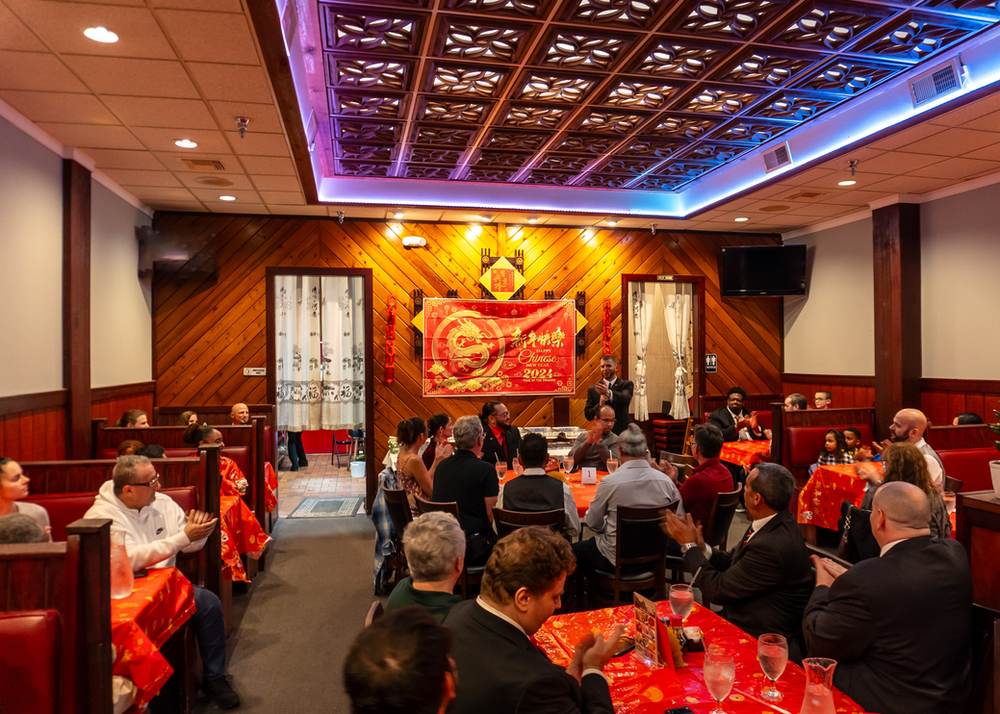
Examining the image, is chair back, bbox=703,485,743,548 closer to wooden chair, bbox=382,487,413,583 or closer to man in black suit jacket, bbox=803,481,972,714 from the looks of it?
man in black suit jacket, bbox=803,481,972,714

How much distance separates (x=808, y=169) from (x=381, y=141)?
4.07 m

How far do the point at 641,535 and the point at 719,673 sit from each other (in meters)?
2.14

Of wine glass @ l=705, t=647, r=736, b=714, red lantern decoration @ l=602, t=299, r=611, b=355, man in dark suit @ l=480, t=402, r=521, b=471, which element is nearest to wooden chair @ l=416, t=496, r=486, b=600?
man in dark suit @ l=480, t=402, r=521, b=471

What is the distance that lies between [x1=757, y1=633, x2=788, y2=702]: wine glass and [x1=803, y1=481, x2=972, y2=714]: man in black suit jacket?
419 millimetres

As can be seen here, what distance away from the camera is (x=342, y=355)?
26.0 ft

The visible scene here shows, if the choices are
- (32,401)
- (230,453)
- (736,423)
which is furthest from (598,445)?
(32,401)

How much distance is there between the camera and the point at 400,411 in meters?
7.91

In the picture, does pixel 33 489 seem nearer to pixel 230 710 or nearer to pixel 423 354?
pixel 230 710

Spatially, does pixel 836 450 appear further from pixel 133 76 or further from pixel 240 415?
pixel 133 76

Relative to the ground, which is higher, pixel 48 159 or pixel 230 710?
pixel 48 159

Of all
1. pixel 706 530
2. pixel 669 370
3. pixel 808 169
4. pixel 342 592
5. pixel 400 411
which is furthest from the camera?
pixel 669 370

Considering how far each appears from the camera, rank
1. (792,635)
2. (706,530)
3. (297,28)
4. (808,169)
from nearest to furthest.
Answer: (792,635) < (297,28) < (706,530) < (808,169)

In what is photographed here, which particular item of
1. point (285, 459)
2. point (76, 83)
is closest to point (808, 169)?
point (76, 83)

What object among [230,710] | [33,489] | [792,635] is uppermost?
[33,489]
